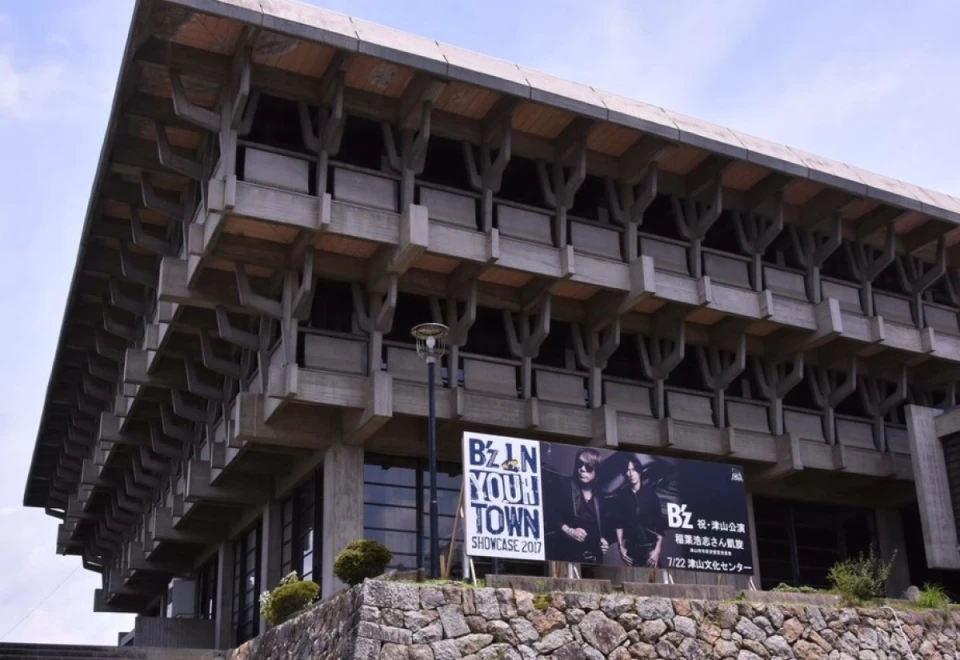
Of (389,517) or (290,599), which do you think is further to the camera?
(389,517)

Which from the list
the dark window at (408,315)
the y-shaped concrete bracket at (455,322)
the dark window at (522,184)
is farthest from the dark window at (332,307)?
the dark window at (522,184)

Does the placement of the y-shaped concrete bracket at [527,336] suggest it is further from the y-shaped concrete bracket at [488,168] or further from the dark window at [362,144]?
the dark window at [362,144]

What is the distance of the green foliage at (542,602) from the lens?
61.2ft

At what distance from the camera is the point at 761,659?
65.8ft

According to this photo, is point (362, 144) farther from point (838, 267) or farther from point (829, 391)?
point (838, 267)

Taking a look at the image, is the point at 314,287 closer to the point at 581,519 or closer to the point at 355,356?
the point at 355,356

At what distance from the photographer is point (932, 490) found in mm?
28375

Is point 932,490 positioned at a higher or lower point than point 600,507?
higher

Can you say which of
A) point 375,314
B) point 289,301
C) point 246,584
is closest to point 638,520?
point 375,314

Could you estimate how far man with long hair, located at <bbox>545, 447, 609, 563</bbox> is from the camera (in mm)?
20766

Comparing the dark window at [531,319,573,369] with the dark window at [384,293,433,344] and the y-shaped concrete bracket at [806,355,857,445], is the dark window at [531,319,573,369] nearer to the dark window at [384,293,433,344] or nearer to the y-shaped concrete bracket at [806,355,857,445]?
the dark window at [384,293,433,344]

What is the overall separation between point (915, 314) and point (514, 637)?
18.2 metres

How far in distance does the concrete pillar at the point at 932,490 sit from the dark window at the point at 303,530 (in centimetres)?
1389

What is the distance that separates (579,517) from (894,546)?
1460cm
